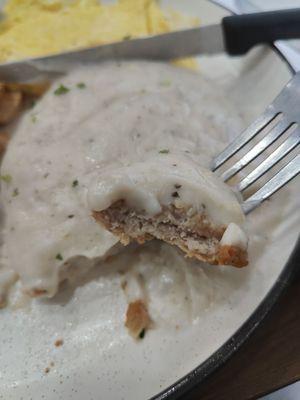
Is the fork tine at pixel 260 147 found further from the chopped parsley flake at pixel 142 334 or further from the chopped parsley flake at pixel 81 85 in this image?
Answer: the chopped parsley flake at pixel 81 85

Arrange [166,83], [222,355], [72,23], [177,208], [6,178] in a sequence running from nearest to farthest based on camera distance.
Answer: [222,355] < [177,208] < [6,178] < [166,83] < [72,23]

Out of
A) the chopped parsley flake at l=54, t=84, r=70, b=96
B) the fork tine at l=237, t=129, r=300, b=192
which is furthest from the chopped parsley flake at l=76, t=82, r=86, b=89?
the fork tine at l=237, t=129, r=300, b=192

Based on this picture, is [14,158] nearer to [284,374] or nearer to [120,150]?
[120,150]

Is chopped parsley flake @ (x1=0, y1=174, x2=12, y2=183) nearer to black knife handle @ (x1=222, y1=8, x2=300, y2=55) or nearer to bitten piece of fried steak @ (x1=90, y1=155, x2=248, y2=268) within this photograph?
bitten piece of fried steak @ (x1=90, y1=155, x2=248, y2=268)

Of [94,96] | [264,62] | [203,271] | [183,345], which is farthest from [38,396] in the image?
[264,62]

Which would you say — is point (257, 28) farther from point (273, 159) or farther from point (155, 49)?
point (273, 159)

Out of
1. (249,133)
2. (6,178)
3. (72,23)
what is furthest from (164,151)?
(72,23)
